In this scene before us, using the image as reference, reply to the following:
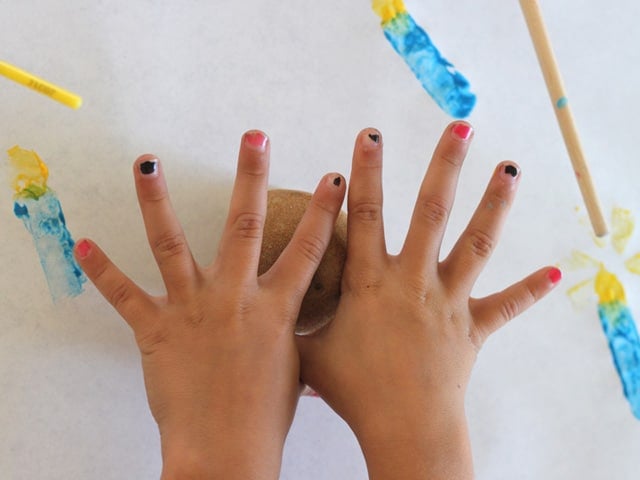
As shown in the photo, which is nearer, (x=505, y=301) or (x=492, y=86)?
(x=505, y=301)

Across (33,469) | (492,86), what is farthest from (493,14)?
(33,469)

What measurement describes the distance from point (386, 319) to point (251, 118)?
0.73 ft

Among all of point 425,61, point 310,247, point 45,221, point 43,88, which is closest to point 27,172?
point 45,221

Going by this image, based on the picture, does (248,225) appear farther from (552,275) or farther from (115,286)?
(552,275)

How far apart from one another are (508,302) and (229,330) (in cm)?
22

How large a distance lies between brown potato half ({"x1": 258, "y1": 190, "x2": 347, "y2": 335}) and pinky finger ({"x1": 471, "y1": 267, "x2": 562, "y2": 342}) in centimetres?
11

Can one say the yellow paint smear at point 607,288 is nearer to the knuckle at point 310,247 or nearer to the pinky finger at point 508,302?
the pinky finger at point 508,302

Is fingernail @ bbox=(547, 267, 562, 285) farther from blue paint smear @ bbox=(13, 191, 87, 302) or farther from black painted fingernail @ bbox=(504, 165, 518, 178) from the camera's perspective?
blue paint smear @ bbox=(13, 191, 87, 302)

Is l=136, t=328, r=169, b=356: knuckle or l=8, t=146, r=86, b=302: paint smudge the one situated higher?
l=8, t=146, r=86, b=302: paint smudge

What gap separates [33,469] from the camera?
0.51m

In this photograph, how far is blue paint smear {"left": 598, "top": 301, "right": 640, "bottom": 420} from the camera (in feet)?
1.97

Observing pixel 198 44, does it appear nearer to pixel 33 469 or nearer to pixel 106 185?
pixel 106 185

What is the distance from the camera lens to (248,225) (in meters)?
0.43

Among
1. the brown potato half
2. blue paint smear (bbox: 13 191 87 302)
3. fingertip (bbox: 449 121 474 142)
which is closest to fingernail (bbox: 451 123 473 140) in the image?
fingertip (bbox: 449 121 474 142)
